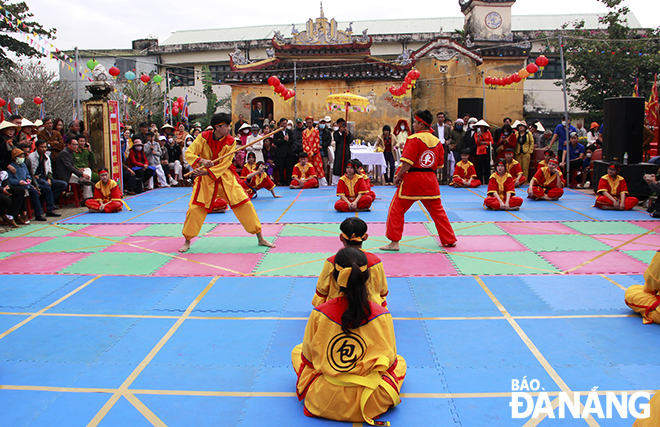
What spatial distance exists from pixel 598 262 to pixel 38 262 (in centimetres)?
671

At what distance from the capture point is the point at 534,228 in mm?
8156

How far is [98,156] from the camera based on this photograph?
463 inches

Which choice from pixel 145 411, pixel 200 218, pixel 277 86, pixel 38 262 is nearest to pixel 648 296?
pixel 145 411

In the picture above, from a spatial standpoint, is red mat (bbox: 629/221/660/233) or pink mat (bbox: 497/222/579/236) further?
red mat (bbox: 629/221/660/233)

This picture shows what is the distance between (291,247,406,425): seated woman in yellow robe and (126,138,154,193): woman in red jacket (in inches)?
430

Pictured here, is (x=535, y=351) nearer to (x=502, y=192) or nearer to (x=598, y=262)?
→ (x=598, y=262)

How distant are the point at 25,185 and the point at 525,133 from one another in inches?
446

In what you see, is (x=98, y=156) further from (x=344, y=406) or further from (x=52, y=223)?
(x=344, y=406)

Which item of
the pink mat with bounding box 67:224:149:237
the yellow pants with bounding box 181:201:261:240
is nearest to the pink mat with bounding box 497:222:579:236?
the yellow pants with bounding box 181:201:261:240

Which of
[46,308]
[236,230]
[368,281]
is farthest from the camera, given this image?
[236,230]

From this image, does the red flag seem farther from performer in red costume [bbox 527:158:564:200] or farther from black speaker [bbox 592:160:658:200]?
performer in red costume [bbox 527:158:564:200]

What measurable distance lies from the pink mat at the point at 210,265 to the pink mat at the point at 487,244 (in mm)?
2603

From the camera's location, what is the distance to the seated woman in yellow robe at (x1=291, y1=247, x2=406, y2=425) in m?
2.87

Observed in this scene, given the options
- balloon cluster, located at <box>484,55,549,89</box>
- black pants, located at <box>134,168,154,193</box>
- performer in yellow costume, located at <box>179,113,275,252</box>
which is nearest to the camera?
performer in yellow costume, located at <box>179,113,275,252</box>
